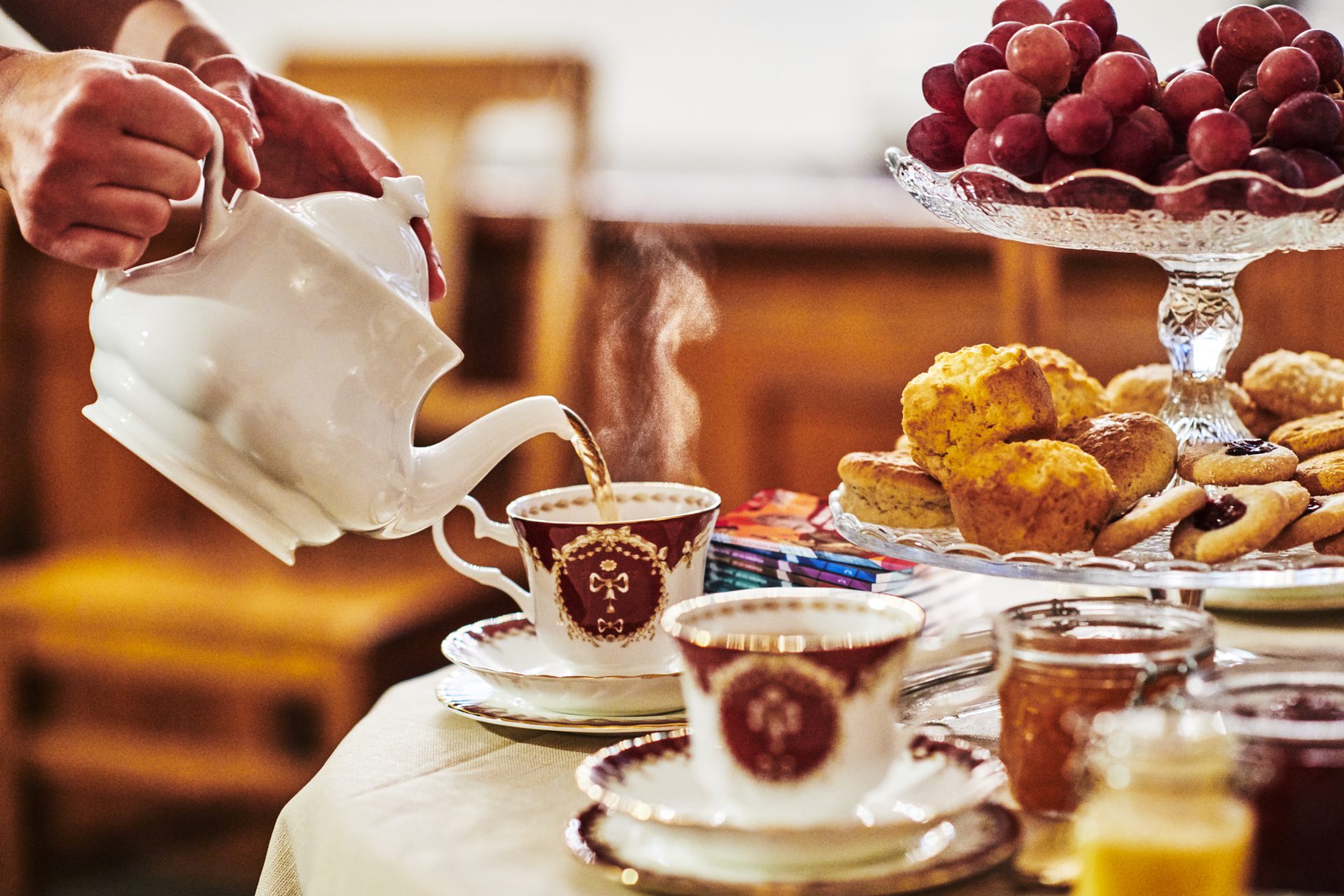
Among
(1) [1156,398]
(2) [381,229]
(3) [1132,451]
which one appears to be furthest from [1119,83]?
(2) [381,229]

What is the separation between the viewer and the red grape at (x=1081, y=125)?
2.98ft

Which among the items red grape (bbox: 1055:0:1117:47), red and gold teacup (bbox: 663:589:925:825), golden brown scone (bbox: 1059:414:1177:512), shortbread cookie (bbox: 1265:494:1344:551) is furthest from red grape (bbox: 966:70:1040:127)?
red and gold teacup (bbox: 663:589:925:825)

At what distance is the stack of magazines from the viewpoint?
0.98m

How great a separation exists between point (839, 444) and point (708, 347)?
34 cm

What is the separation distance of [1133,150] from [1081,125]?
0.13 ft

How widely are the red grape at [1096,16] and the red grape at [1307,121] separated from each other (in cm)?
17

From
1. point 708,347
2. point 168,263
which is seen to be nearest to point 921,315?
point 708,347

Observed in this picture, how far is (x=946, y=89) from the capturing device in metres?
1.02

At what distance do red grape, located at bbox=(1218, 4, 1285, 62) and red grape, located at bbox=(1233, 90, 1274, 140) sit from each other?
7 cm

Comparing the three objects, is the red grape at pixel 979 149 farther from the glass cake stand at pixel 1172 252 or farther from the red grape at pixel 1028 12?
the red grape at pixel 1028 12

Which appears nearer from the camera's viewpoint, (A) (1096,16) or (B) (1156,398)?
(A) (1096,16)

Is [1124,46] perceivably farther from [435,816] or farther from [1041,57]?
[435,816]

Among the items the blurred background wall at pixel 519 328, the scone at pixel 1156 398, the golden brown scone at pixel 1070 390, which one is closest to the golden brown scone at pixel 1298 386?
the scone at pixel 1156 398

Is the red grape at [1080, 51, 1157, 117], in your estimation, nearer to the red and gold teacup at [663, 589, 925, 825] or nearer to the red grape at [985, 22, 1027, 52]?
the red grape at [985, 22, 1027, 52]
